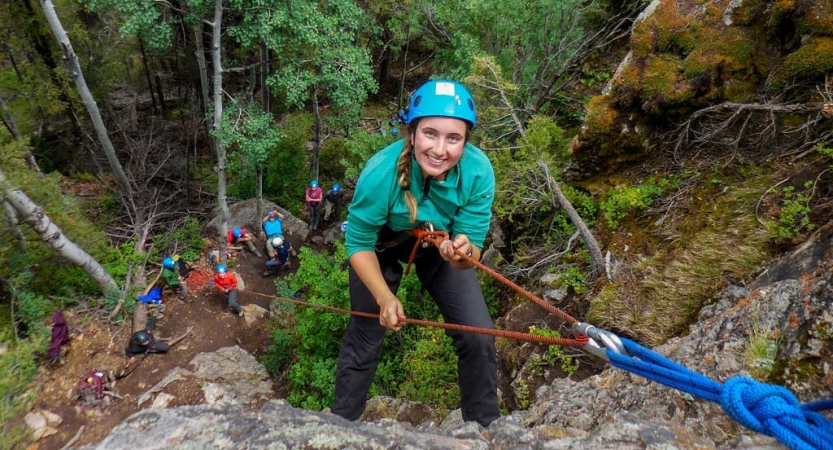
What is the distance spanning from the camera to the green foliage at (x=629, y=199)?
4578 mm

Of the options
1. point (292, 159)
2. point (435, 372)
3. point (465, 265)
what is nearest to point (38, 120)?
point (292, 159)

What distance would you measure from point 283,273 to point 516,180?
7.86 m

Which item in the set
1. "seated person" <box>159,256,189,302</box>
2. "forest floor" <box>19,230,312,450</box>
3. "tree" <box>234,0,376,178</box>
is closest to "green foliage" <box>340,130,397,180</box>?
"tree" <box>234,0,376,178</box>

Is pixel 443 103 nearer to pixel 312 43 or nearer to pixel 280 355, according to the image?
pixel 280 355

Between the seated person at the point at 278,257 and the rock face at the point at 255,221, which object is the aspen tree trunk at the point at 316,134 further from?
the seated person at the point at 278,257

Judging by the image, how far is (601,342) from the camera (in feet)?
5.68

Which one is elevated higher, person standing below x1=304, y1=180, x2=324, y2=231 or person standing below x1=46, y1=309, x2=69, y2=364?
person standing below x1=304, y1=180, x2=324, y2=231

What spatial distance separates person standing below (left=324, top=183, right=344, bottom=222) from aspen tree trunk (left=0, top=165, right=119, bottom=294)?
6.18 metres

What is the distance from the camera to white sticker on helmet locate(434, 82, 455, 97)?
8.07ft

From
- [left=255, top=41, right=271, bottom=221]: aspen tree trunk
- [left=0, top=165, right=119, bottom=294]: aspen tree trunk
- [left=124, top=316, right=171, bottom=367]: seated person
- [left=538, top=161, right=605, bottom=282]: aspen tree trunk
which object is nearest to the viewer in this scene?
[left=538, top=161, right=605, bottom=282]: aspen tree trunk

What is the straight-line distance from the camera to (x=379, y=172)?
2646mm

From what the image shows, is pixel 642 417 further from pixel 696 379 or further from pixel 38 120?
pixel 38 120

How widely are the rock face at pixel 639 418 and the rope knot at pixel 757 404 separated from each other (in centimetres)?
16

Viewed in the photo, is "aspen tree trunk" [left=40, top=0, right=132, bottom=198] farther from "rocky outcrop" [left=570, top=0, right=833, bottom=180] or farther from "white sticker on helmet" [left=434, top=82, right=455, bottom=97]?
"rocky outcrop" [left=570, top=0, right=833, bottom=180]
